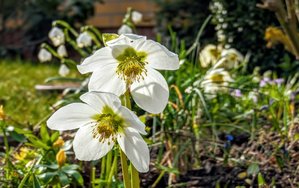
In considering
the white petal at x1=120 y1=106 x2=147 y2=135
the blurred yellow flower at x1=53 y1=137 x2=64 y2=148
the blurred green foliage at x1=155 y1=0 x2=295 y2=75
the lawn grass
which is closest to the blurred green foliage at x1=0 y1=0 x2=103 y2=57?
the lawn grass

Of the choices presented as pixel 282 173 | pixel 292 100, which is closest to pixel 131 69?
pixel 282 173

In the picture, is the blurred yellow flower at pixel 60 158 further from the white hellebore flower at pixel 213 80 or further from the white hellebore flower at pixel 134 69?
the white hellebore flower at pixel 213 80

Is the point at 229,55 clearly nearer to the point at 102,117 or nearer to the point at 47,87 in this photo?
the point at 47,87

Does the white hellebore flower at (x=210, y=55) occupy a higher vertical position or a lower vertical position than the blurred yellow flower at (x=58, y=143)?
higher

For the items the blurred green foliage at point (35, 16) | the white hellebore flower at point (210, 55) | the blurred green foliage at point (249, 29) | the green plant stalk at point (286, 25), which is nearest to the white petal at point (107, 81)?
the green plant stalk at point (286, 25)

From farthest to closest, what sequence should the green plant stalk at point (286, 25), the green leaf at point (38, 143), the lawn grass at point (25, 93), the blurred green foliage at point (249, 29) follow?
the blurred green foliage at point (249, 29)
the lawn grass at point (25, 93)
the green leaf at point (38, 143)
the green plant stalk at point (286, 25)

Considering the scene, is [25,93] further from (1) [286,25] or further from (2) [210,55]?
(1) [286,25]

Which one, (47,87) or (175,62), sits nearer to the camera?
(175,62)
